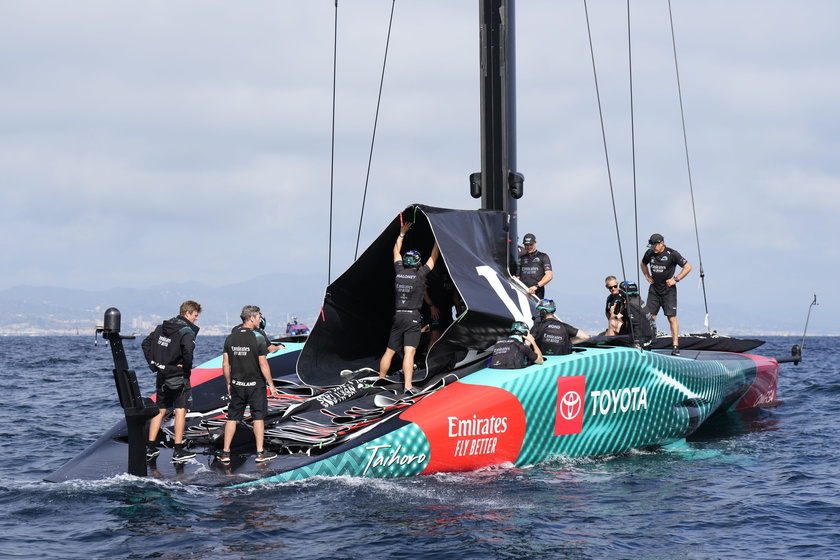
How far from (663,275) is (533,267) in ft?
6.19

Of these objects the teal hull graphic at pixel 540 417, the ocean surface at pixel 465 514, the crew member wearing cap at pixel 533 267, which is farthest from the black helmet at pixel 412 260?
the ocean surface at pixel 465 514

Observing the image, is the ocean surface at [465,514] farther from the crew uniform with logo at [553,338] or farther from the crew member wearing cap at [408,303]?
the crew member wearing cap at [408,303]

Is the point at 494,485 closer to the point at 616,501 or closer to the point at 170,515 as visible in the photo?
the point at 616,501

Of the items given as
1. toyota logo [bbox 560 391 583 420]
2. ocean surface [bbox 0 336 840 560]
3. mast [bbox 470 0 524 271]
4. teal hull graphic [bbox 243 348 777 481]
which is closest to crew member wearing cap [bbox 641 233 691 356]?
teal hull graphic [bbox 243 348 777 481]

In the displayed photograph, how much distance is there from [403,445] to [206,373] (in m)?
3.96

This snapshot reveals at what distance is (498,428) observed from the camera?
27.4ft

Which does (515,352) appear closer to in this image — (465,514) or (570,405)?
(570,405)

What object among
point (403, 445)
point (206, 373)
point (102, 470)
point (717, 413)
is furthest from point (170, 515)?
point (717, 413)

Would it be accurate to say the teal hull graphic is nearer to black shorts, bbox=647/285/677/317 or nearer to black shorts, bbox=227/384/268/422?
black shorts, bbox=227/384/268/422

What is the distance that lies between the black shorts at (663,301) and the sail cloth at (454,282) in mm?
2669

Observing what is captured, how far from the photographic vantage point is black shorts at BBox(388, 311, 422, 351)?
31.2 feet

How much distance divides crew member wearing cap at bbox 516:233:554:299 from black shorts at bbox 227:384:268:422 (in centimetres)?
463

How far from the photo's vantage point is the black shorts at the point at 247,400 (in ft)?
25.8

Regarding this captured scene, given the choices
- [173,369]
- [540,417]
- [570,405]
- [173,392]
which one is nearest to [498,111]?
[570,405]
